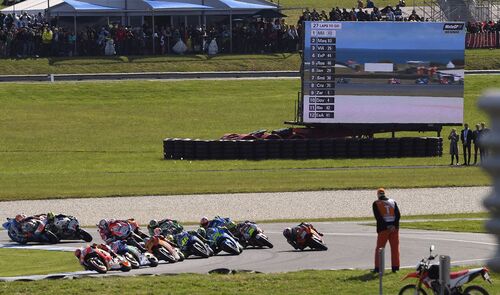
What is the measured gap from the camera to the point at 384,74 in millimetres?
39281

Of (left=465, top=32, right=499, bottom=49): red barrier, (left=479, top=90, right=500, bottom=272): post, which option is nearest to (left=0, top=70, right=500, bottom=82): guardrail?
(left=465, top=32, right=499, bottom=49): red barrier

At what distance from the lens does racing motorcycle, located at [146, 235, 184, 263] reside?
1953 cm

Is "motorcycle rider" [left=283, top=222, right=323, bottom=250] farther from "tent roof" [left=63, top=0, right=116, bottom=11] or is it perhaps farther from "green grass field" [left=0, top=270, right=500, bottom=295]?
"tent roof" [left=63, top=0, right=116, bottom=11]

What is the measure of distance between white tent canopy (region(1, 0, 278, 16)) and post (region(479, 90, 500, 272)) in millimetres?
57267

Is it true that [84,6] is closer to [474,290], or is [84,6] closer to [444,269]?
[474,290]

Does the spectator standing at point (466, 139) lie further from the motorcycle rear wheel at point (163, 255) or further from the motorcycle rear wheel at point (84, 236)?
the motorcycle rear wheel at point (163, 255)

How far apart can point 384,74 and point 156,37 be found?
71.9ft

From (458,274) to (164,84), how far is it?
43845 mm

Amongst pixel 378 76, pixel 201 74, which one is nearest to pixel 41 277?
pixel 378 76

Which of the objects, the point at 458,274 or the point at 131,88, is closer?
the point at 458,274

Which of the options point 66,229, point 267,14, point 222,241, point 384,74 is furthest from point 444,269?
point 267,14

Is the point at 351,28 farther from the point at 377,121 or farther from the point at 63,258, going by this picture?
the point at 63,258

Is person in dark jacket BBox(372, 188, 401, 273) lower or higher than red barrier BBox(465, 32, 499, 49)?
lower

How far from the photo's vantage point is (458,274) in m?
12.2
